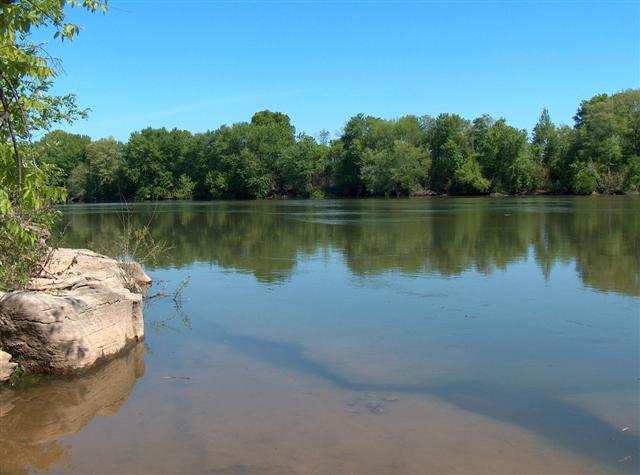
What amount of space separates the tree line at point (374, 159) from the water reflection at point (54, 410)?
7010 centimetres

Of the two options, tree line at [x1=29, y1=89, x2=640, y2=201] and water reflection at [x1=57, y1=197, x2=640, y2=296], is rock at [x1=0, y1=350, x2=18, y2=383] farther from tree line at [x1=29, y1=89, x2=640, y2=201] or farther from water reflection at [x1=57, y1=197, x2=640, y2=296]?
tree line at [x1=29, y1=89, x2=640, y2=201]

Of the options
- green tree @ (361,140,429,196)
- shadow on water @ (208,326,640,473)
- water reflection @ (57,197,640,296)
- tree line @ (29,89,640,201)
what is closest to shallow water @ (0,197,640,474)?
shadow on water @ (208,326,640,473)

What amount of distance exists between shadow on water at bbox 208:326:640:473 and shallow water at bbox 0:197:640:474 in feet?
0.08

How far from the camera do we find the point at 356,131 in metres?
93.0

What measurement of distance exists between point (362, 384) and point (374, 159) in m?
77.4

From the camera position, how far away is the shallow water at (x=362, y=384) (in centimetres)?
536

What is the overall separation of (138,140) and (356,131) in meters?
37.0

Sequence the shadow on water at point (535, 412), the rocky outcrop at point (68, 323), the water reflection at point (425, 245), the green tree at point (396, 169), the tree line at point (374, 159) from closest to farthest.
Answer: the shadow on water at point (535, 412) → the rocky outcrop at point (68, 323) → the water reflection at point (425, 245) → the tree line at point (374, 159) → the green tree at point (396, 169)

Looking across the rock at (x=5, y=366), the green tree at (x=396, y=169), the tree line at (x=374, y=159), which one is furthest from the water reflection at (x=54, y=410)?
the green tree at (x=396, y=169)

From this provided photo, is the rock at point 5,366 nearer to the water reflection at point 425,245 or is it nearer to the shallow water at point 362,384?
the shallow water at point 362,384

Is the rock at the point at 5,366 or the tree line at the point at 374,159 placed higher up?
the tree line at the point at 374,159

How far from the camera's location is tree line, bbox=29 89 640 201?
7138cm

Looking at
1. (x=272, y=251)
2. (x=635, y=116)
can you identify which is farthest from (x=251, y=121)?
(x=272, y=251)

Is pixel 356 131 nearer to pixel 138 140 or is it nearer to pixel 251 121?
pixel 251 121
